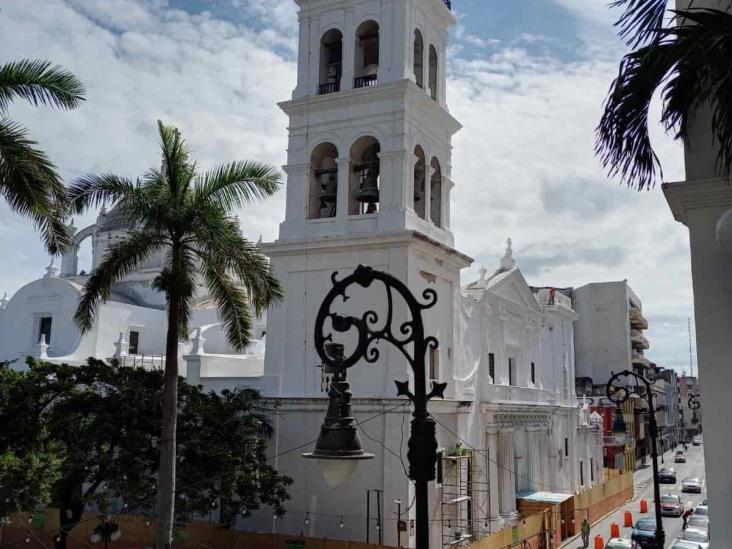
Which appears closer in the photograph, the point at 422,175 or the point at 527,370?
the point at 422,175

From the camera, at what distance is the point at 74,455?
673 inches

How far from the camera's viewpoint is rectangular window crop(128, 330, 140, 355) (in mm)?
30427

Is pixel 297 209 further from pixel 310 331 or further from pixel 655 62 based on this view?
pixel 655 62

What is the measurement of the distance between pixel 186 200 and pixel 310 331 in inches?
293

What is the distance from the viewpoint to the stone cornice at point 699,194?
7.47 m

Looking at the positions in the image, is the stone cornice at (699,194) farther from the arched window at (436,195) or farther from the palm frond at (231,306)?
the arched window at (436,195)

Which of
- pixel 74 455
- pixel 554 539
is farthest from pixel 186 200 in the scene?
pixel 554 539

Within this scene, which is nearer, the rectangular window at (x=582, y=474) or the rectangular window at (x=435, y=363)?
the rectangular window at (x=435, y=363)

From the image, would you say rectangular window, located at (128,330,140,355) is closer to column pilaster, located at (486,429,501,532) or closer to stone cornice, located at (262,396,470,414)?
stone cornice, located at (262,396,470,414)

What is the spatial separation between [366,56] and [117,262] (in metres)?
11.8

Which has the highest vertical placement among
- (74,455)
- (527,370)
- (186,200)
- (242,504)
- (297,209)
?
(297,209)

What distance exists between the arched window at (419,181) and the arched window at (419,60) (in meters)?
2.15

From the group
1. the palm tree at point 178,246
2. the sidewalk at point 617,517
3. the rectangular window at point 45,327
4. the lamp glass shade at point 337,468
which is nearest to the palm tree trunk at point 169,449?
the palm tree at point 178,246

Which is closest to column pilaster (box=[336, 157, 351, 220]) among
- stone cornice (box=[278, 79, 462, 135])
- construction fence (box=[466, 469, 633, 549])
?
stone cornice (box=[278, 79, 462, 135])
